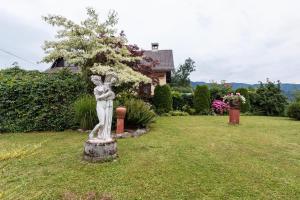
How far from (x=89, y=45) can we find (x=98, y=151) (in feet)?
18.5

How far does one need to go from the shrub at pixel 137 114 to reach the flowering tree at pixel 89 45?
3.69 ft

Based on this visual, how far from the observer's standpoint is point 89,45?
9.30 metres

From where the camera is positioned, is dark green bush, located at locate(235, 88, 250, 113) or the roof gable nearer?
dark green bush, located at locate(235, 88, 250, 113)

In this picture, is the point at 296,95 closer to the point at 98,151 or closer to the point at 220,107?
the point at 220,107

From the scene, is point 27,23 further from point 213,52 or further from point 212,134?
point 213,52

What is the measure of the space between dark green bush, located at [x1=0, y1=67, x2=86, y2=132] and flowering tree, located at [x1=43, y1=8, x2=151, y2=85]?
4.08ft

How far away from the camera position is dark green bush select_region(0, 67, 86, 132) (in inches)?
322

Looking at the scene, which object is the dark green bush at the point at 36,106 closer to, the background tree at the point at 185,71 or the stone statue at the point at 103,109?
the stone statue at the point at 103,109

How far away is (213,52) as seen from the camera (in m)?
18.6

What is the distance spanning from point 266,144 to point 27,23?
12.4m

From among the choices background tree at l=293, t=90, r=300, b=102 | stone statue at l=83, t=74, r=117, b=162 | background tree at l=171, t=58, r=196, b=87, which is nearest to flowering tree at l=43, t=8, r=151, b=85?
stone statue at l=83, t=74, r=117, b=162

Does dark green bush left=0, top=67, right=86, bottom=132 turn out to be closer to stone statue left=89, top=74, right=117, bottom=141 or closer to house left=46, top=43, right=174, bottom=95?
stone statue left=89, top=74, right=117, bottom=141

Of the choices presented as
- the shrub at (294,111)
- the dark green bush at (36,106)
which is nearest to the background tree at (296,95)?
the shrub at (294,111)

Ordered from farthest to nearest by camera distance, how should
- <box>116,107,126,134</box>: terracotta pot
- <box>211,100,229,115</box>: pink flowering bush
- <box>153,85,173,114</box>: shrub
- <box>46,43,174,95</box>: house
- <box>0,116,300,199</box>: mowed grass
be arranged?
<box>46,43,174,95</box>: house → <box>211,100,229,115</box>: pink flowering bush → <box>153,85,173,114</box>: shrub → <box>116,107,126,134</box>: terracotta pot → <box>0,116,300,199</box>: mowed grass
